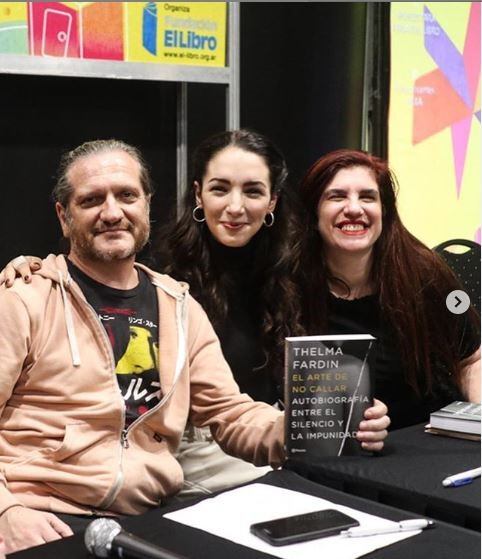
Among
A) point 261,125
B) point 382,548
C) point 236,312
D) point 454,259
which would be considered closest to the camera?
point 382,548

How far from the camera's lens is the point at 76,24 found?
3.01 metres

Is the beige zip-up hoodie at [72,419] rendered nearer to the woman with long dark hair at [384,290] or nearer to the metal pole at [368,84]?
the woman with long dark hair at [384,290]

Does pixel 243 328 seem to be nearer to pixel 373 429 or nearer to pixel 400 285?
pixel 400 285

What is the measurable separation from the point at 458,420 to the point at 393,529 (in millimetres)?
540

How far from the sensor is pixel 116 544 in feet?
4.20

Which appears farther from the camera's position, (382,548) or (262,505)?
(262,505)

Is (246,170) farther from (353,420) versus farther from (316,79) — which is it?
(316,79)

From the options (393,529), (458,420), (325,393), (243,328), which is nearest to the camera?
(393,529)

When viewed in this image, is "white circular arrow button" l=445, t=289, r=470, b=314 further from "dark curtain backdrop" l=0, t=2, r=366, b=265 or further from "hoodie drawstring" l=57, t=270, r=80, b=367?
"dark curtain backdrop" l=0, t=2, r=366, b=265

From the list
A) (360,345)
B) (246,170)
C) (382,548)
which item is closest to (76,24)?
(246,170)

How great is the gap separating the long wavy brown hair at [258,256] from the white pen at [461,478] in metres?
0.97

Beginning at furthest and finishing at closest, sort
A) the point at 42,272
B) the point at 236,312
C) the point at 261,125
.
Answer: the point at 261,125 < the point at 236,312 < the point at 42,272

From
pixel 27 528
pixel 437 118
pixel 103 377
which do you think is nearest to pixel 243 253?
pixel 103 377

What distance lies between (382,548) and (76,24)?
2.26m
